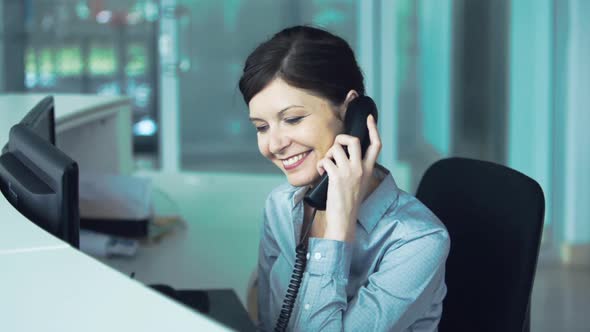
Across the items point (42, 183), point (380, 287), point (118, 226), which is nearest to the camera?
point (42, 183)

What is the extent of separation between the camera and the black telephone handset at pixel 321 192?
1368 mm

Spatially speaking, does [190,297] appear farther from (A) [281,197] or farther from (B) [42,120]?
(B) [42,120]

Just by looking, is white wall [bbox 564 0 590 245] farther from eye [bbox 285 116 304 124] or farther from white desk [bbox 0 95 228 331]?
white desk [bbox 0 95 228 331]

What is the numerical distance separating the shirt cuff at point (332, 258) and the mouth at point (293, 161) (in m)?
0.14

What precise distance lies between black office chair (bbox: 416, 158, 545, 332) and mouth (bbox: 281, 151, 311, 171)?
30cm

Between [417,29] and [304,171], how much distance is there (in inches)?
214

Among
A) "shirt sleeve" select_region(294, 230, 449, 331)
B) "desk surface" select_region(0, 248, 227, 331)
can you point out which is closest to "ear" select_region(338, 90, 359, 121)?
"shirt sleeve" select_region(294, 230, 449, 331)

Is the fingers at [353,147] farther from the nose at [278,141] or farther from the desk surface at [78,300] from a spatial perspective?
the desk surface at [78,300]

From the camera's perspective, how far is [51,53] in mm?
7113

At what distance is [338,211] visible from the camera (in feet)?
4.27

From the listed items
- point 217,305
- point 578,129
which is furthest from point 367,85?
point 217,305

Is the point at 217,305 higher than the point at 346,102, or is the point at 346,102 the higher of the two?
the point at 346,102

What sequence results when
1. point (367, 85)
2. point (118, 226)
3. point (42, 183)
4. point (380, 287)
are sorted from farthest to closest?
point (367, 85) < point (118, 226) < point (380, 287) < point (42, 183)

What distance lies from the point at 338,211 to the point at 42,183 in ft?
1.48
